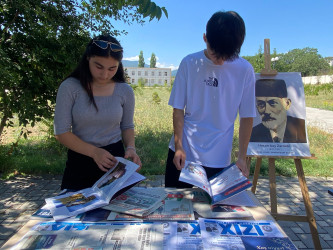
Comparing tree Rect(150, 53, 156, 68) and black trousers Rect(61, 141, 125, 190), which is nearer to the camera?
black trousers Rect(61, 141, 125, 190)

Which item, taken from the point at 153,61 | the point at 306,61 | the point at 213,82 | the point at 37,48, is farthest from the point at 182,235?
the point at 153,61

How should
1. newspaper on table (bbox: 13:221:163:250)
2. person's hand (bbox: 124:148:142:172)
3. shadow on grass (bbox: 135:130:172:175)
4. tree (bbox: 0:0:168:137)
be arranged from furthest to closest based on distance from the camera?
shadow on grass (bbox: 135:130:172:175) → tree (bbox: 0:0:168:137) → person's hand (bbox: 124:148:142:172) → newspaper on table (bbox: 13:221:163:250)

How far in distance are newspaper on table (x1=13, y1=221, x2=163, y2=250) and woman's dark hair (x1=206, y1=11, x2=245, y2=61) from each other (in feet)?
3.24

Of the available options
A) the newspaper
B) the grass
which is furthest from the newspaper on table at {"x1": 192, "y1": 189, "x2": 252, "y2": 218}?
the grass

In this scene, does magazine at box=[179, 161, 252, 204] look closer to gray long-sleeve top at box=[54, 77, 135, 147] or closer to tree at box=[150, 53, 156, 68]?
gray long-sleeve top at box=[54, 77, 135, 147]

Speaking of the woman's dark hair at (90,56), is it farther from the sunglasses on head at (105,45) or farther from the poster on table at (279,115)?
the poster on table at (279,115)

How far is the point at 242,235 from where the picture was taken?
1102 millimetres

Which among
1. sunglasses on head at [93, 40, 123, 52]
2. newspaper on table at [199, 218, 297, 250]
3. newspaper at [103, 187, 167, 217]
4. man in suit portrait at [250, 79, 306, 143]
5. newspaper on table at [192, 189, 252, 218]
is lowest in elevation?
newspaper on table at [199, 218, 297, 250]

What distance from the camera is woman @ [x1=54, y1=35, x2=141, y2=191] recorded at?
1458mm

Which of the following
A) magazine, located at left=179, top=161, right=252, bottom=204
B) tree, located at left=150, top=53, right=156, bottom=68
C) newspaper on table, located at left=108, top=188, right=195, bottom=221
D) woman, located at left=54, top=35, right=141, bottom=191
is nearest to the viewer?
newspaper on table, located at left=108, top=188, right=195, bottom=221

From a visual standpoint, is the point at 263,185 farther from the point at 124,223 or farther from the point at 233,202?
the point at 124,223

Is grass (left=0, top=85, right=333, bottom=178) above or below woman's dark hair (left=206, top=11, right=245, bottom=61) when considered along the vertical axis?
below

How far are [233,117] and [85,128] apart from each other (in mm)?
957

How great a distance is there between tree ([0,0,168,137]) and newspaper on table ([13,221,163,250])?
2393 millimetres
